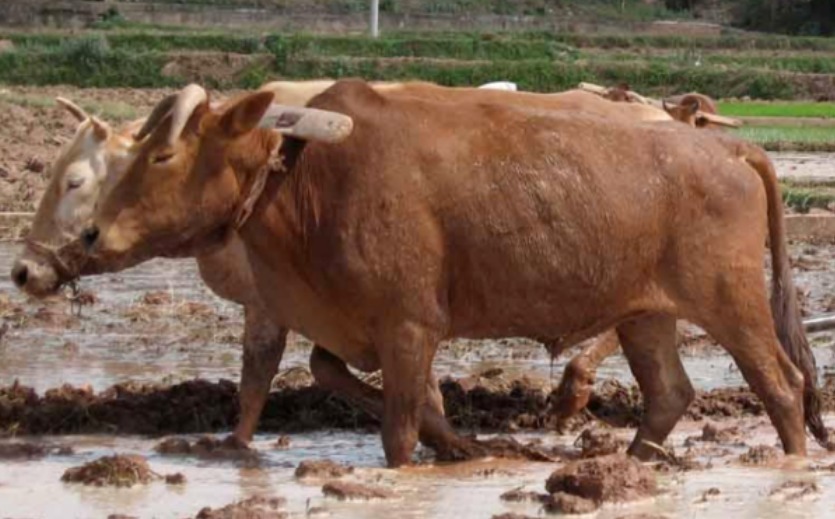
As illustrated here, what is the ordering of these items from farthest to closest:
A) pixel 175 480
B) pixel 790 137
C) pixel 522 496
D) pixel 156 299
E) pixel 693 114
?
pixel 790 137 → pixel 693 114 → pixel 156 299 → pixel 175 480 → pixel 522 496

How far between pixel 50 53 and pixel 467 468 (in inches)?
1475

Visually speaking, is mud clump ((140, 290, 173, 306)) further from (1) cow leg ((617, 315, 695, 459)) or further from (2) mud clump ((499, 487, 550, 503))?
(2) mud clump ((499, 487, 550, 503))

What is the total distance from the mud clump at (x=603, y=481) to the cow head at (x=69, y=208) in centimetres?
218

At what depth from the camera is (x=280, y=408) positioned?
10250 mm

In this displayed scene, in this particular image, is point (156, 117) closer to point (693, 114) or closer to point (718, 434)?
point (718, 434)

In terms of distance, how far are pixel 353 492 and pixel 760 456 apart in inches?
76.1

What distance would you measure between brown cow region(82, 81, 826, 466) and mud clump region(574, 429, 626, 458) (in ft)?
0.64

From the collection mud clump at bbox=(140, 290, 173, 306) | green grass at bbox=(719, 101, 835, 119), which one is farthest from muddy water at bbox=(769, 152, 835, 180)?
mud clump at bbox=(140, 290, 173, 306)

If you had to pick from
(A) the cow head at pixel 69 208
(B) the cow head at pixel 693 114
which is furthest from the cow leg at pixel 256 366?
(B) the cow head at pixel 693 114

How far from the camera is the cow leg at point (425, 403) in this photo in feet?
29.3

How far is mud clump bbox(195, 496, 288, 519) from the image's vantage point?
7164 millimetres

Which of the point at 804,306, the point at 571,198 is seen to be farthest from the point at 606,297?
the point at 804,306

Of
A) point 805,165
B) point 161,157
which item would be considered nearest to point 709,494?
point 161,157

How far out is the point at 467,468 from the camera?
28.4 ft
